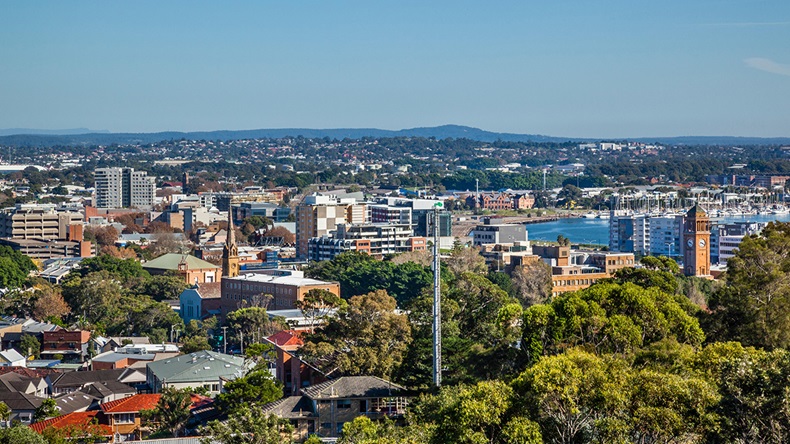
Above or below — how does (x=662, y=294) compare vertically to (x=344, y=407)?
above

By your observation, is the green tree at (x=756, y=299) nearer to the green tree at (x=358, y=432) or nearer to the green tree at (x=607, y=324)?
the green tree at (x=607, y=324)

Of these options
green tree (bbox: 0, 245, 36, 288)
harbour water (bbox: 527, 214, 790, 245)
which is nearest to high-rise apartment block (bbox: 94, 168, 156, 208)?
harbour water (bbox: 527, 214, 790, 245)

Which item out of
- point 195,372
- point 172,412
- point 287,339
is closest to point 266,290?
point 287,339

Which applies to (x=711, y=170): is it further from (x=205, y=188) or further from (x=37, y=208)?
(x=37, y=208)

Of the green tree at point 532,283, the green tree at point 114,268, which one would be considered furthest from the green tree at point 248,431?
the green tree at point 114,268

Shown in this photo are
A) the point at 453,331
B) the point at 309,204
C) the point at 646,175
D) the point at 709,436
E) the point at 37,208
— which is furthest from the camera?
the point at 646,175

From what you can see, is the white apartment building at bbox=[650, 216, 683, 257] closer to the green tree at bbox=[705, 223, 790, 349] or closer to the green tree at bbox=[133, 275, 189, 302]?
the green tree at bbox=[133, 275, 189, 302]

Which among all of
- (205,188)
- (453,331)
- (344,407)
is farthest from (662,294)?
(205,188)
